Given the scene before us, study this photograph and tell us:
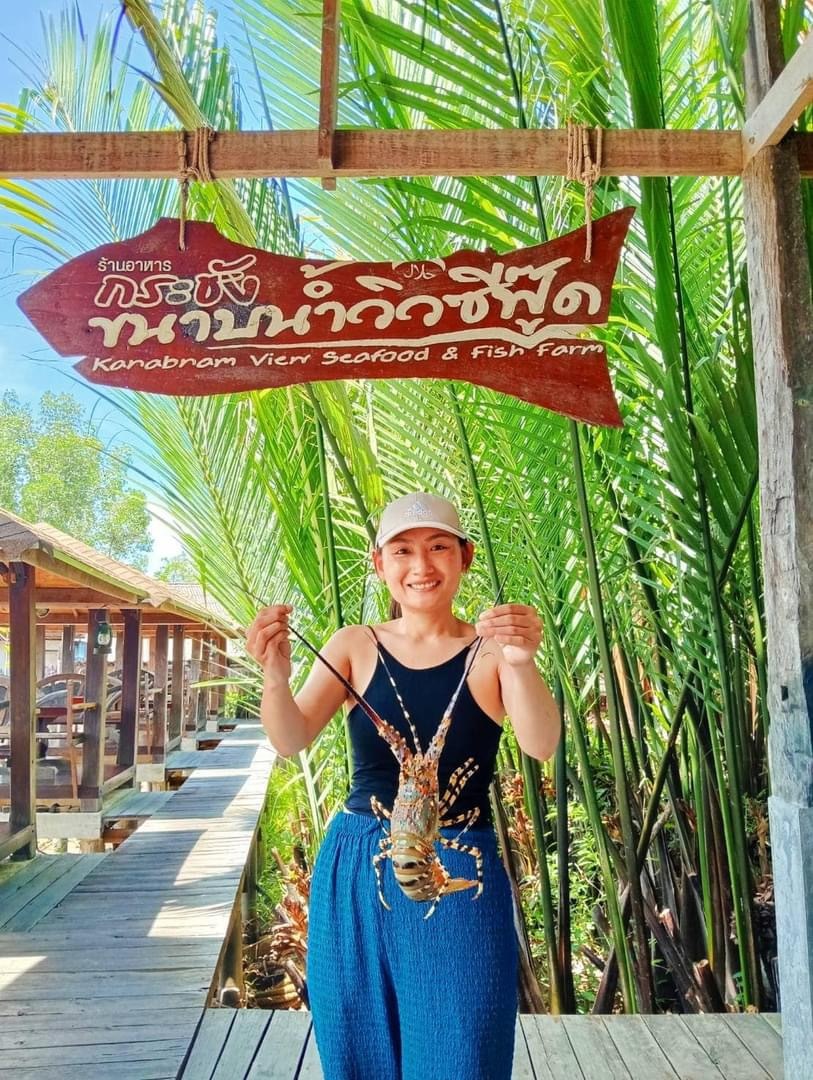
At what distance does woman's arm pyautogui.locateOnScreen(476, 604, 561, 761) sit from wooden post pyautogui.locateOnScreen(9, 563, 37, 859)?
499 cm

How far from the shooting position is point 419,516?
1617mm

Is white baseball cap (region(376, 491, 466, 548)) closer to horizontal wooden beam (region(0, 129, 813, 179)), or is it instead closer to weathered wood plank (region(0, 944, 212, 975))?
horizontal wooden beam (region(0, 129, 813, 179))

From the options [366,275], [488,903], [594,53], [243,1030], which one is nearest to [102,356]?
[366,275]

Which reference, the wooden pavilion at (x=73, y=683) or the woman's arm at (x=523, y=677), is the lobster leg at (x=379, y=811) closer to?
the woman's arm at (x=523, y=677)

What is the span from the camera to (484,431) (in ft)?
9.54

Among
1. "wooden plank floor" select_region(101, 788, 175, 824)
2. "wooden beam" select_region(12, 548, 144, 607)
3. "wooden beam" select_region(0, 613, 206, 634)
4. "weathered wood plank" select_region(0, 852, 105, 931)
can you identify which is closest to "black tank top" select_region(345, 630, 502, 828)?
"weathered wood plank" select_region(0, 852, 105, 931)

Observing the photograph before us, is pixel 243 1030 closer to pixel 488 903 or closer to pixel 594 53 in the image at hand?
pixel 488 903

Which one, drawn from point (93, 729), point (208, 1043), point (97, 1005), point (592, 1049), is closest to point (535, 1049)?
point (592, 1049)

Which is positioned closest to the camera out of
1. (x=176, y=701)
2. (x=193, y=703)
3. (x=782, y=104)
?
(x=782, y=104)

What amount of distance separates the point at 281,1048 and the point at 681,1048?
1.18 metres

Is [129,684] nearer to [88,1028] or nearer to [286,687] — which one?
[88,1028]

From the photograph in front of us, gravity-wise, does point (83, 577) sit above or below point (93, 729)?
above

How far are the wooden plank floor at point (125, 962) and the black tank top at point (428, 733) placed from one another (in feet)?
5.47

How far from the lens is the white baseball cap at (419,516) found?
1615mm
